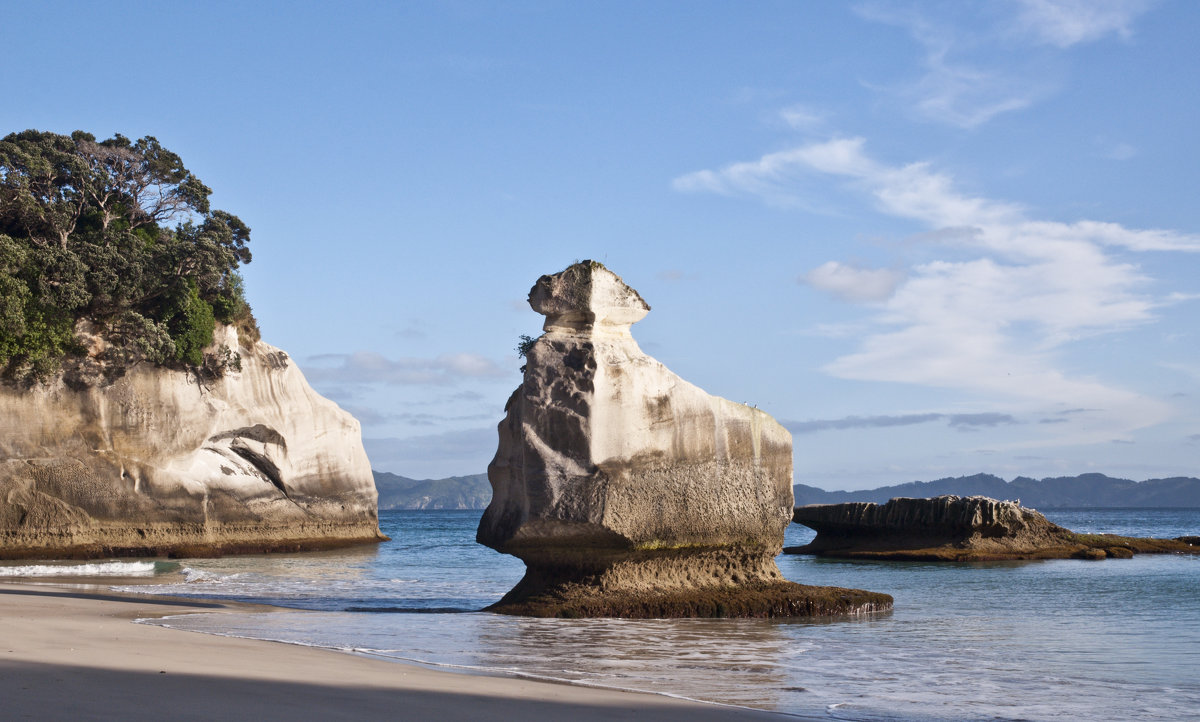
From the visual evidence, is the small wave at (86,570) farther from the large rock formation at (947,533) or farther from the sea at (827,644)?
the large rock formation at (947,533)

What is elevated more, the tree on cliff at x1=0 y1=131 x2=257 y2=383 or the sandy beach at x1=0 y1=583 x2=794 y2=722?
the tree on cliff at x1=0 y1=131 x2=257 y2=383

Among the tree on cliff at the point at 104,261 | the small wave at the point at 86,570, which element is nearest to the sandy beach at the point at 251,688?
the small wave at the point at 86,570

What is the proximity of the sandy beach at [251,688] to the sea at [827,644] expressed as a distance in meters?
0.77

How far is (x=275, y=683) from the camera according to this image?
7672 mm

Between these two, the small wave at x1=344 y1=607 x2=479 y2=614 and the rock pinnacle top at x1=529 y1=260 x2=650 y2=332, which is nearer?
the rock pinnacle top at x1=529 y1=260 x2=650 y2=332

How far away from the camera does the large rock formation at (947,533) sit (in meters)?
34.8

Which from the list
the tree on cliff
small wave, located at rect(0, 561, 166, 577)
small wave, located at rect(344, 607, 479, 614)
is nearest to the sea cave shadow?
small wave, located at rect(344, 607, 479, 614)

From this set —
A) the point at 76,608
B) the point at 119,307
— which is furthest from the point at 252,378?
the point at 76,608

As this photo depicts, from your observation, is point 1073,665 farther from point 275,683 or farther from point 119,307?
point 119,307

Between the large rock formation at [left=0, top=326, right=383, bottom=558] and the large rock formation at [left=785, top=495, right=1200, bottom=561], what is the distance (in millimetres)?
19071

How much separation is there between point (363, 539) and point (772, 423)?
3206 centimetres

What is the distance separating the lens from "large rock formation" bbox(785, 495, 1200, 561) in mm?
34844

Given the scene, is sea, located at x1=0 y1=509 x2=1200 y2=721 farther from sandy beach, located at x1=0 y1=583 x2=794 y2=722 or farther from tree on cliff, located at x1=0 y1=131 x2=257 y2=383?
tree on cliff, located at x1=0 y1=131 x2=257 y2=383

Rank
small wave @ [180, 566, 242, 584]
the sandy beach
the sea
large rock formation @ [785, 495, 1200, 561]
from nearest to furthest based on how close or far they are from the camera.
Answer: the sandy beach < the sea < small wave @ [180, 566, 242, 584] < large rock formation @ [785, 495, 1200, 561]
